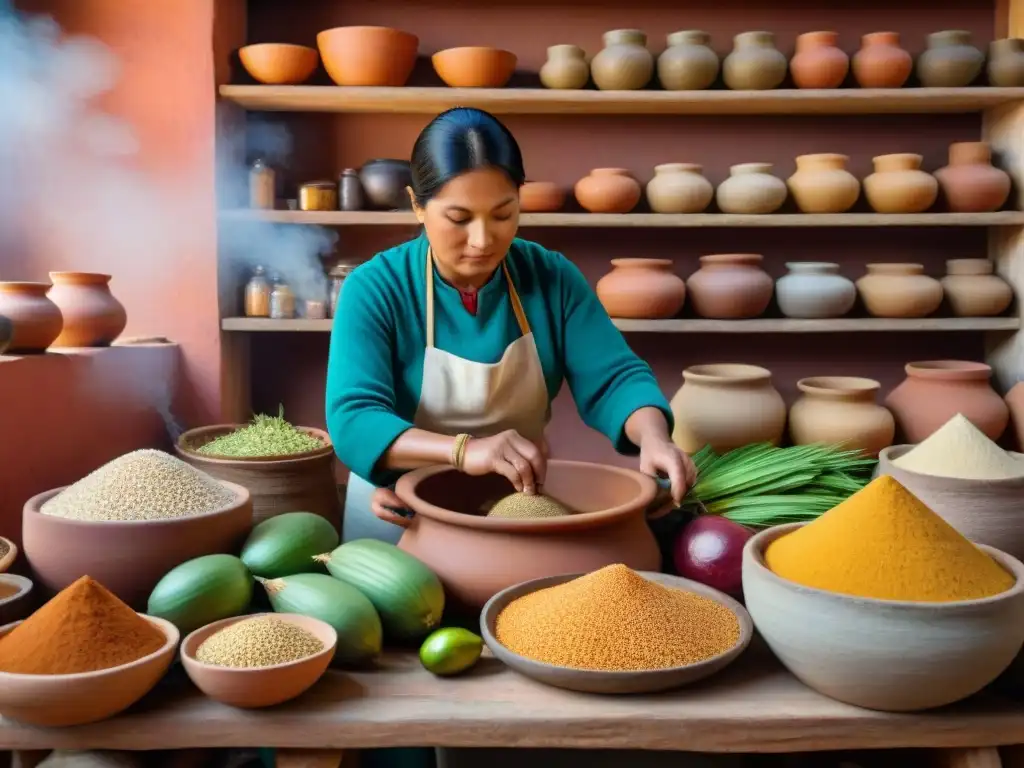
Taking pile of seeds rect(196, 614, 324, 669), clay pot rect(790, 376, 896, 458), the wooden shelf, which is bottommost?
clay pot rect(790, 376, 896, 458)

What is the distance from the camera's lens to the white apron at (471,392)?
4.96 ft

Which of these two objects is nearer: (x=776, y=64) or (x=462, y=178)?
(x=462, y=178)

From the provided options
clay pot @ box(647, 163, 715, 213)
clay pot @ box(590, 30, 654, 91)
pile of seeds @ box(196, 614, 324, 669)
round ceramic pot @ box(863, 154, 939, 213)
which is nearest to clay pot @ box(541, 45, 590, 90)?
clay pot @ box(590, 30, 654, 91)

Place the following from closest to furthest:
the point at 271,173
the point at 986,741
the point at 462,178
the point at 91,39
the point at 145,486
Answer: the point at 986,741 < the point at 145,486 < the point at 462,178 < the point at 91,39 < the point at 271,173

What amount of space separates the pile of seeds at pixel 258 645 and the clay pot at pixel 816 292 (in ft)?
8.76

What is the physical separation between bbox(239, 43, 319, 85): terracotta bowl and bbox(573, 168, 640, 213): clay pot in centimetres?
106

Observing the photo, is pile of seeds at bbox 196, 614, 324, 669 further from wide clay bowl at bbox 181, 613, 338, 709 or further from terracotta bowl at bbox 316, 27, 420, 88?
terracotta bowl at bbox 316, 27, 420, 88

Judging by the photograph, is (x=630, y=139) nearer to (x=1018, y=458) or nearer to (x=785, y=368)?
(x=785, y=368)

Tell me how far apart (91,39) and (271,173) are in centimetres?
71

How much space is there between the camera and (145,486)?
1037mm

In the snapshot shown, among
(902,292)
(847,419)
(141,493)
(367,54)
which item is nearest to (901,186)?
(902,292)

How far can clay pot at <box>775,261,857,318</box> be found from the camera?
317 centimetres

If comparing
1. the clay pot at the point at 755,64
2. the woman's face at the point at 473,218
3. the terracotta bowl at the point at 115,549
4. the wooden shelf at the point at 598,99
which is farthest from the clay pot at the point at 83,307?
the clay pot at the point at 755,64

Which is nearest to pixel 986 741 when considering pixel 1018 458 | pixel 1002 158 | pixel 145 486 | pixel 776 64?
pixel 1018 458
